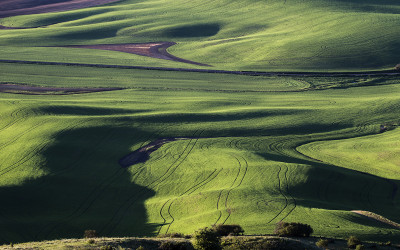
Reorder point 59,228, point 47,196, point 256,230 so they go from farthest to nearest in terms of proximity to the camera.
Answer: point 47,196 → point 59,228 → point 256,230

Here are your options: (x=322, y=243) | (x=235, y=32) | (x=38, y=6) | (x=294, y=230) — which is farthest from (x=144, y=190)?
(x=38, y=6)

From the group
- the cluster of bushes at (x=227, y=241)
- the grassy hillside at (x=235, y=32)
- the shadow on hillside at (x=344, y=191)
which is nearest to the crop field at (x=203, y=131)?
the shadow on hillside at (x=344, y=191)

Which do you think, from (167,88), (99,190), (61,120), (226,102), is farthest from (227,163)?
(167,88)

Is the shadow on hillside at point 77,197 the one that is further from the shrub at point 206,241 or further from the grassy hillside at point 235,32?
the grassy hillside at point 235,32

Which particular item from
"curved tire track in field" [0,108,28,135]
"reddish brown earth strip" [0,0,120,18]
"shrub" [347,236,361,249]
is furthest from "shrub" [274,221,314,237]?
"reddish brown earth strip" [0,0,120,18]

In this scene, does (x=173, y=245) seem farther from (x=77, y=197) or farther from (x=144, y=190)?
(x=144, y=190)

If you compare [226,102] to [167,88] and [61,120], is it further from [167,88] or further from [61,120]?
[61,120]
